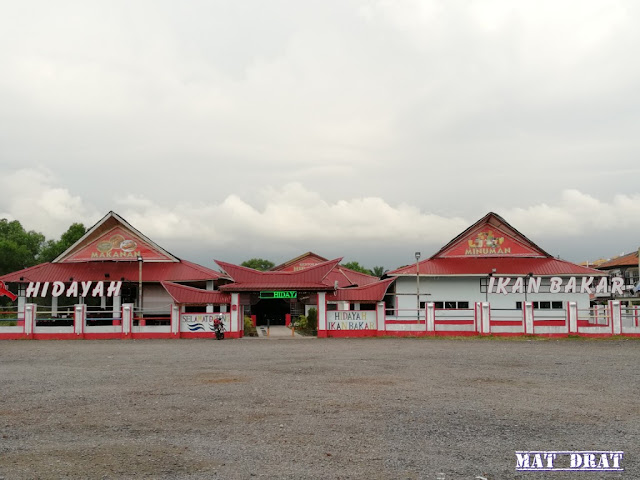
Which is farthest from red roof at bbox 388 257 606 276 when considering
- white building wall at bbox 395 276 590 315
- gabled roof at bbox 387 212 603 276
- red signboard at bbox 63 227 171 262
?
red signboard at bbox 63 227 171 262

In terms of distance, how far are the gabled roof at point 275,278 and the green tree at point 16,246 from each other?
44.9m

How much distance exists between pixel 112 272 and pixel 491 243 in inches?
884

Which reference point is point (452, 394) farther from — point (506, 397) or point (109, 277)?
point (109, 277)

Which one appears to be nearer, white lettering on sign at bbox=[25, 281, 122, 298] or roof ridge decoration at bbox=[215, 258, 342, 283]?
roof ridge decoration at bbox=[215, 258, 342, 283]

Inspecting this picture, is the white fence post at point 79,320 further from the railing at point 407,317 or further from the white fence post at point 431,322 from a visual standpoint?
the white fence post at point 431,322

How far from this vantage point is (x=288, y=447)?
24.8ft

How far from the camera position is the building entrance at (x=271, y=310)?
4562 centimetres

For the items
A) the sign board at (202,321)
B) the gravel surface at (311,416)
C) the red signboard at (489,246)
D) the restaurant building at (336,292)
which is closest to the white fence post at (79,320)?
the restaurant building at (336,292)

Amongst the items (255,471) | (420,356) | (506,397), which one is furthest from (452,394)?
(420,356)

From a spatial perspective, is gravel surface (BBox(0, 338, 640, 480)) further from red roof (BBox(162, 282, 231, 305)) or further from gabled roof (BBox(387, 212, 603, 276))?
gabled roof (BBox(387, 212, 603, 276))

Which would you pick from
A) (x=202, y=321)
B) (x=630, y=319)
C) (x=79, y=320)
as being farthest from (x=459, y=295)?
(x=79, y=320)

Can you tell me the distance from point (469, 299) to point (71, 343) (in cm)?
2185

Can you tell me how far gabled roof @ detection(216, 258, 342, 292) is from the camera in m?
29.4

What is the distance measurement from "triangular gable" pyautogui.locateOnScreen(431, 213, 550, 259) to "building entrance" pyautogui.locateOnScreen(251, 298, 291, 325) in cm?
1525
